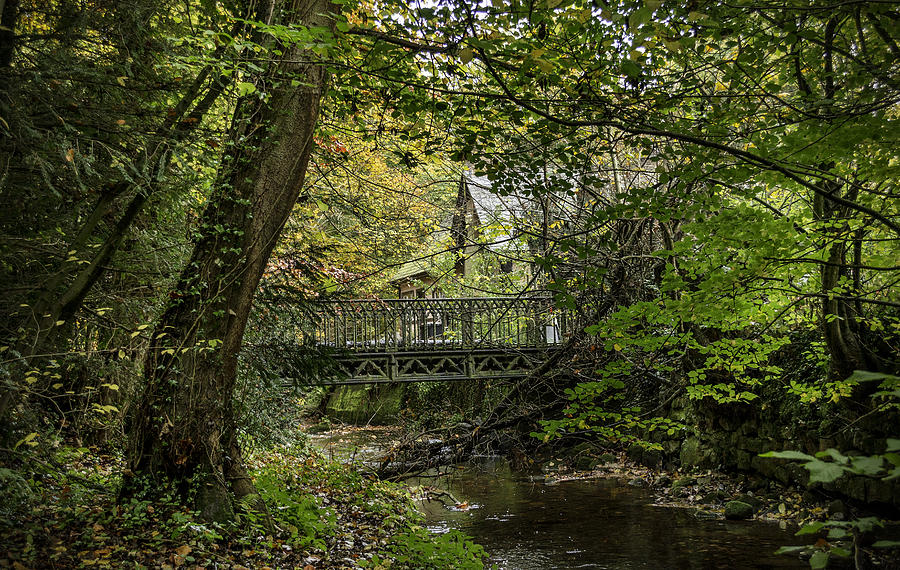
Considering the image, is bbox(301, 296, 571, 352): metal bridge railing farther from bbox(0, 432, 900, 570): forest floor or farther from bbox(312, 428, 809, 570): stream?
bbox(0, 432, 900, 570): forest floor

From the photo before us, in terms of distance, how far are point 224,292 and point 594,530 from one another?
594 centimetres

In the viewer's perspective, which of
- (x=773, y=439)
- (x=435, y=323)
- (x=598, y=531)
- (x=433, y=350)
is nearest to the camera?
(x=598, y=531)

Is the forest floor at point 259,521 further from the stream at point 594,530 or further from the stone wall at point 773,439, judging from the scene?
the stream at point 594,530

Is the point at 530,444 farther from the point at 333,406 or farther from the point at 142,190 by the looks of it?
the point at 333,406

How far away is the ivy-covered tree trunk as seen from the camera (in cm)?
470

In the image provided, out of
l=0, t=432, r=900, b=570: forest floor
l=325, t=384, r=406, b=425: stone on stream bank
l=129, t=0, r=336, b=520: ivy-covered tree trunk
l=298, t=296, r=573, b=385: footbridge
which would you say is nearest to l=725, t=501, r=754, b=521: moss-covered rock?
l=0, t=432, r=900, b=570: forest floor

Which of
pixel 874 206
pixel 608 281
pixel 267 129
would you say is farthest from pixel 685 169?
pixel 608 281

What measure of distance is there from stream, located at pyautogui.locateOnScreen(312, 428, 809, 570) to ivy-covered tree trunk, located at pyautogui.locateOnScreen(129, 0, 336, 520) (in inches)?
146

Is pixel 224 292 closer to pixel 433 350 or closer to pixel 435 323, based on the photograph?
pixel 433 350

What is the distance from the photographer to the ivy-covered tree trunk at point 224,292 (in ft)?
15.4

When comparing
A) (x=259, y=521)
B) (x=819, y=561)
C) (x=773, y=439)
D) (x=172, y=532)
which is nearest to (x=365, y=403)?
(x=773, y=439)

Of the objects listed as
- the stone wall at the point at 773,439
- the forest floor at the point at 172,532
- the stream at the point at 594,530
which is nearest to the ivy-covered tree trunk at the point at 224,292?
the forest floor at the point at 172,532

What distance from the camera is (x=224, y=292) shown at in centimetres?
495

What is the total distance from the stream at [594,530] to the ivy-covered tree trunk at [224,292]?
372 cm
